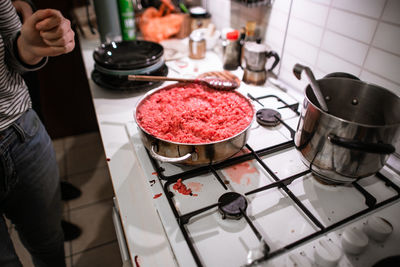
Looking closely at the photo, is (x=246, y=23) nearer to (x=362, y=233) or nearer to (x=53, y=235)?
(x=362, y=233)

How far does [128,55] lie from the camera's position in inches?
52.5

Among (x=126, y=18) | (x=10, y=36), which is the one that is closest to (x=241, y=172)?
(x=10, y=36)

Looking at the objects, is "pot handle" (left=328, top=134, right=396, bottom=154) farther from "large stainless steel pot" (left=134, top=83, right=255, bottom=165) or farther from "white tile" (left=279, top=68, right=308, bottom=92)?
"white tile" (left=279, top=68, right=308, bottom=92)

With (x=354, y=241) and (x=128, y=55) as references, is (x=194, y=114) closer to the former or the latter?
(x=354, y=241)

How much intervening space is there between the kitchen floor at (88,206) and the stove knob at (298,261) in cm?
119

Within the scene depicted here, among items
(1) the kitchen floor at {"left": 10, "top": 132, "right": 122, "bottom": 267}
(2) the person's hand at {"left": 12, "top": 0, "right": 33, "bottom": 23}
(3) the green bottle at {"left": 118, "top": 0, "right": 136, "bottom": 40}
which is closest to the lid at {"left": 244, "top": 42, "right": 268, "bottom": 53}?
(3) the green bottle at {"left": 118, "top": 0, "right": 136, "bottom": 40}

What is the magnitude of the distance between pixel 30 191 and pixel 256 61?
987mm

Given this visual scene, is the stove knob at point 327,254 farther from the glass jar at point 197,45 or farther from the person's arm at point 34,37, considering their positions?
the glass jar at point 197,45

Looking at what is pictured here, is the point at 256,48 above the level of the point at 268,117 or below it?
above

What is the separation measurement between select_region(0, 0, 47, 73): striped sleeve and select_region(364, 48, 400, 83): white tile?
104 cm

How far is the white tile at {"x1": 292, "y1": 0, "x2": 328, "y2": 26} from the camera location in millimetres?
1032

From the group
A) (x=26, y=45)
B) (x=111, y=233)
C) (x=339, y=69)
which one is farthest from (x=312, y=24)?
(x=111, y=233)

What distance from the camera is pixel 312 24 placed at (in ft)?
3.57

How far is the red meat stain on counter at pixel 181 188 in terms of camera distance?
2.50ft
